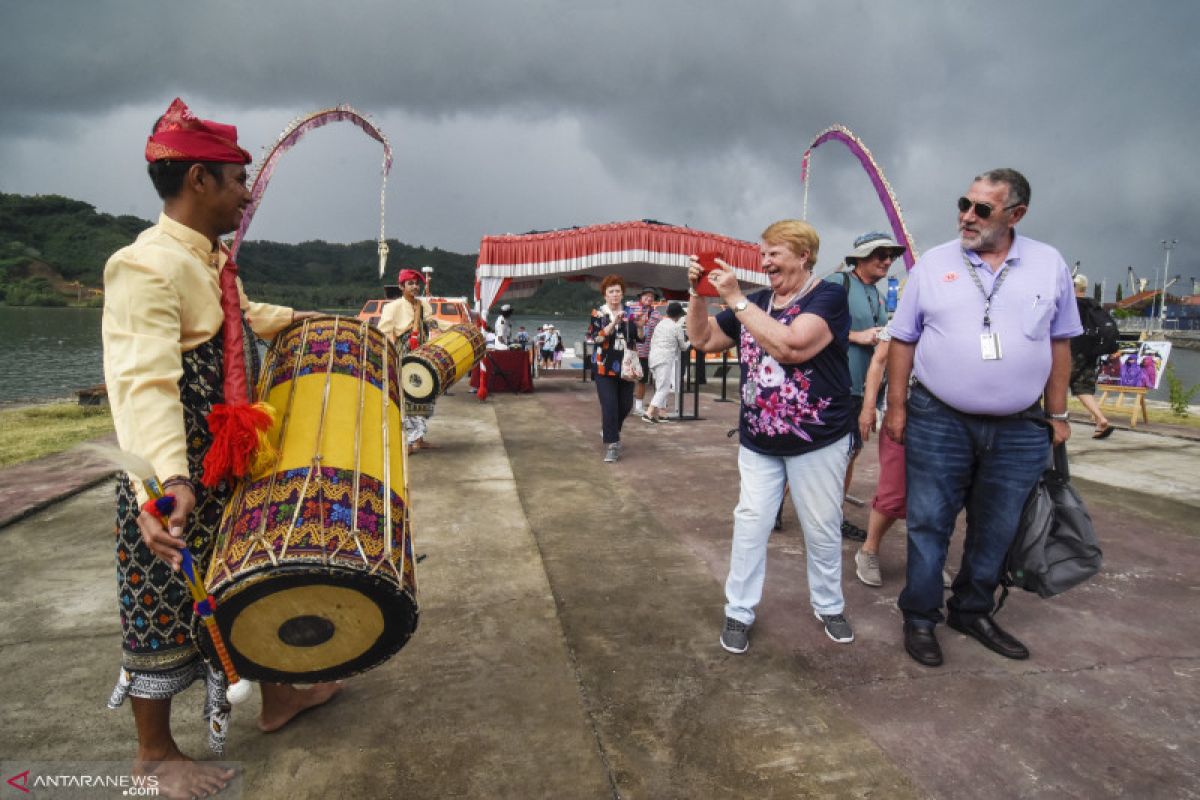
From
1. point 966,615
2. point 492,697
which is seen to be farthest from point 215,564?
point 966,615

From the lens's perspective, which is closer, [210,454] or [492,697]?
[210,454]

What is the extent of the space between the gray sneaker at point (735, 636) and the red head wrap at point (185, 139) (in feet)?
7.96

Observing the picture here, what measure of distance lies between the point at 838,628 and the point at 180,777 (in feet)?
7.85

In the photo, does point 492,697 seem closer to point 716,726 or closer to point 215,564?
point 716,726

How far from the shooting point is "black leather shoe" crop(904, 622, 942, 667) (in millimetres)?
2545

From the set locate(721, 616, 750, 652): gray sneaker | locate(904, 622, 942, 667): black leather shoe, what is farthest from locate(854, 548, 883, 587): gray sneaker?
locate(721, 616, 750, 652): gray sneaker

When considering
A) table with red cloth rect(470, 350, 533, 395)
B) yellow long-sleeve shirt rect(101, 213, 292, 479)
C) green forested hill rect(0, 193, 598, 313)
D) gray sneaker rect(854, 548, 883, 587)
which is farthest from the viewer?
green forested hill rect(0, 193, 598, 313)

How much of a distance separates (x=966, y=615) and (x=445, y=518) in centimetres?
307

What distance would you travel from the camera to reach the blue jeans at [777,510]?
2533mm

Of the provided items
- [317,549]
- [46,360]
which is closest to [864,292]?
[317,549]

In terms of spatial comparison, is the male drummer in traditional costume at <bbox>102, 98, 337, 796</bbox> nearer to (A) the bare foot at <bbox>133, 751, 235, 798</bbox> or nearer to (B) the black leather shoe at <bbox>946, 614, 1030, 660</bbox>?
(A) the bare foot at <bbox>133, 751, 235, 798</bbox>

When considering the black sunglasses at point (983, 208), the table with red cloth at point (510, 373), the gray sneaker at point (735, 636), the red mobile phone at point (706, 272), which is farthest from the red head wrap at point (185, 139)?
the table with red cloth at point (510, 373)

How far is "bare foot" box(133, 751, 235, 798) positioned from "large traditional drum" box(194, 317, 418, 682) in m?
0.46

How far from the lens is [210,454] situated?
1603 millimetres
